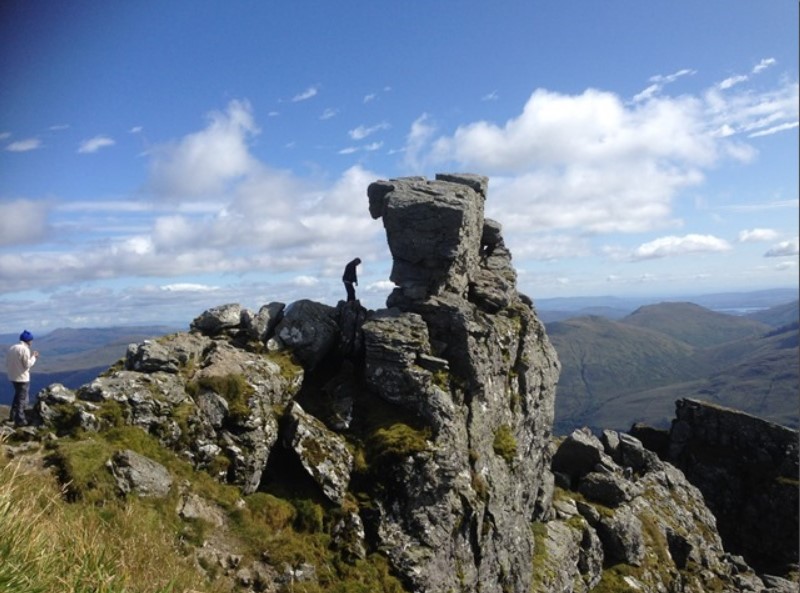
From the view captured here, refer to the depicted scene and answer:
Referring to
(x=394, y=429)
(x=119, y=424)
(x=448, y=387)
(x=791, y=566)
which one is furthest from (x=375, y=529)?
(x=791, y=566)

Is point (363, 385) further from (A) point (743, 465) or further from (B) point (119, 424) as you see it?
(A) point (743, 465)

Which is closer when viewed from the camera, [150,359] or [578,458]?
[150,359]

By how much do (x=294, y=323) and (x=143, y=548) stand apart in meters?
23.5

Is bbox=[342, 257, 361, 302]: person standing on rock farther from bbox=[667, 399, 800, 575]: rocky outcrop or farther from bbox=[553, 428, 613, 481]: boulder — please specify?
bbox=[667, 399, 800, 575]: rocky outcrop

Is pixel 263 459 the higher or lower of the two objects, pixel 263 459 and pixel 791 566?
the higher

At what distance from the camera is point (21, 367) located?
24672 mm

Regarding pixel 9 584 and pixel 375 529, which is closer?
pixel 9 584

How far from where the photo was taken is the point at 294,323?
113 feet

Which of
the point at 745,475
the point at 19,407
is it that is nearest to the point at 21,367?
the point at 19,407

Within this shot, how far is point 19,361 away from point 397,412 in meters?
19.1

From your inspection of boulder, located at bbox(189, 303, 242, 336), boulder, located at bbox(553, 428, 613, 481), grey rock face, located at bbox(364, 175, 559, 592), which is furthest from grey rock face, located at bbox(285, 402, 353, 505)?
boulder, located at bbox(553, 428, 613, 481)

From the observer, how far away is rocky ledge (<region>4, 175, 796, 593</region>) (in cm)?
2553

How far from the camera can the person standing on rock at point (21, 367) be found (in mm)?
24016

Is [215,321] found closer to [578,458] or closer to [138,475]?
[138,475]
